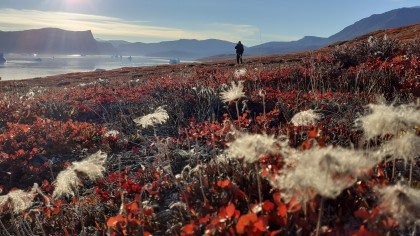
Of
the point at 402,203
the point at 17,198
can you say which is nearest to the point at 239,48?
the point at 17,198

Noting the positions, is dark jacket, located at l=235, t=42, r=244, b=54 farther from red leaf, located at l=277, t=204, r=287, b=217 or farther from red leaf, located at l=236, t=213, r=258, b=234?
red leaf, located at l=236, t=213, r=258, b=234

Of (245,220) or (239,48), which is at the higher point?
(239,48)

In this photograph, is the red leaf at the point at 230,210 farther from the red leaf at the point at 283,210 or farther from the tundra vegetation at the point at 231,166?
the red leaf at the point at 283,210

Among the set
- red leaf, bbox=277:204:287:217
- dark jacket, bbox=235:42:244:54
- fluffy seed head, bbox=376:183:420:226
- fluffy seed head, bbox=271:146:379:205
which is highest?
dark jacket, bbox=235:42:244:54

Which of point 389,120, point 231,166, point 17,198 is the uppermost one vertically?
point 389,120

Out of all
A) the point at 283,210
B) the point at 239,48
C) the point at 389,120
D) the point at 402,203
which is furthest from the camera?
the point at 239,48

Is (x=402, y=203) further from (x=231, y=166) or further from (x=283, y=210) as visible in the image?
(x=231, y=166)

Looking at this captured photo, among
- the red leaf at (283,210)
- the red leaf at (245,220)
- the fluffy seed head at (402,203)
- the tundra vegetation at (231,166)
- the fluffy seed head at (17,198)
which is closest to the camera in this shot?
the fluffy seed head at (402,203)

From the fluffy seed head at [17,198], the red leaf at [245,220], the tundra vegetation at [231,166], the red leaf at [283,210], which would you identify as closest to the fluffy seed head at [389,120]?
the tundra vegetation at [231,166]

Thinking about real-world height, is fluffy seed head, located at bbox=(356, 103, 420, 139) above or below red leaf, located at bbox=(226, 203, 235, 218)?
above

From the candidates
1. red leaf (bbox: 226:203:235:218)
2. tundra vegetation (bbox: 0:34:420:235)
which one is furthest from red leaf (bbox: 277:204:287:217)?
red leaf (bbox: 226:203:235:218)

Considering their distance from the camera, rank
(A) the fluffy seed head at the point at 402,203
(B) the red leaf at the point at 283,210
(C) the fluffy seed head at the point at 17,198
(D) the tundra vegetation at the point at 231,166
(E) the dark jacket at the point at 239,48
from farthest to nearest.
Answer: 1. (E) the dark jacket at the point at 239,48
2. (C) the fluffy seed head at the point at 17,198
3. (B) the red leaf at the point at 283,210
4. (D) the tundra vegetation at the point at 231,166
5. (A) the fluffy seed head at the point at 402,203

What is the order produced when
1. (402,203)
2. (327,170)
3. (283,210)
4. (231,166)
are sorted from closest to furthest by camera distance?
(327,170)
(402,203)
(283,210)
(231,166)

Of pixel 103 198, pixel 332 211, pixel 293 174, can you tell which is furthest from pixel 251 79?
pixel 293 174
